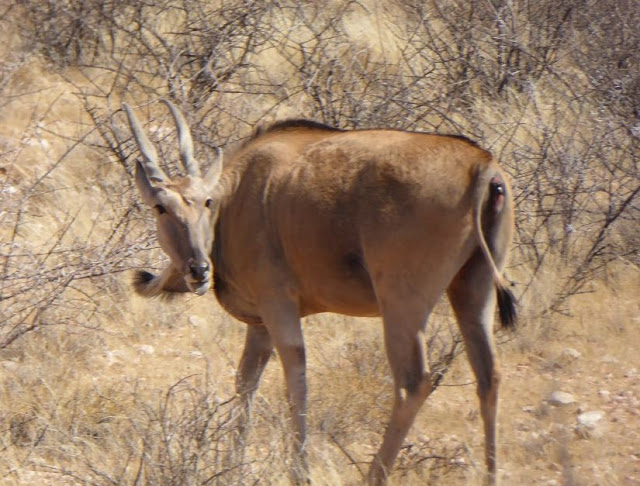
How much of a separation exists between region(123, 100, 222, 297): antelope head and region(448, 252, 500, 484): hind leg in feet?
4.84

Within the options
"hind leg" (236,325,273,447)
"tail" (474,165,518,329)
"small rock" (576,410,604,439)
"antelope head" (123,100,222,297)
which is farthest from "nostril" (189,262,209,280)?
"small rock" (576,410,604,439)

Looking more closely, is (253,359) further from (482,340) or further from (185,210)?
(482,340)

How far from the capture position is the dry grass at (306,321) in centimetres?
673

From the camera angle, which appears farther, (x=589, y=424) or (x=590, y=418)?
(x=590, y=418)

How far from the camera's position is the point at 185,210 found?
21.6ft

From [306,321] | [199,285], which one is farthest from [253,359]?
[306,321]

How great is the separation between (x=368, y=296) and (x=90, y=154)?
5057 millimetres

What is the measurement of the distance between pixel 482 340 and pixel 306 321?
109 inches

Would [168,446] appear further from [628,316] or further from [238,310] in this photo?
[628,316]

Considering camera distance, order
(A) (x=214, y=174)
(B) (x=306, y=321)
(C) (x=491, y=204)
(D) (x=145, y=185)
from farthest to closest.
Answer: (B) (x=306, y=321), (A) (x=214, y=174), (D) (x=145, y=185), (C) (x=491, y=204)

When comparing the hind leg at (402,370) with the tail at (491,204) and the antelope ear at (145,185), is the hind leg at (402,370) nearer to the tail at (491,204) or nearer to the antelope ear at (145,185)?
the tail at (491,204)

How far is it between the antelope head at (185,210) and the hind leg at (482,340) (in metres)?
1.48

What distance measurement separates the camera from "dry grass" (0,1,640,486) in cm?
673

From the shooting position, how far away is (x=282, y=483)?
610 cm
